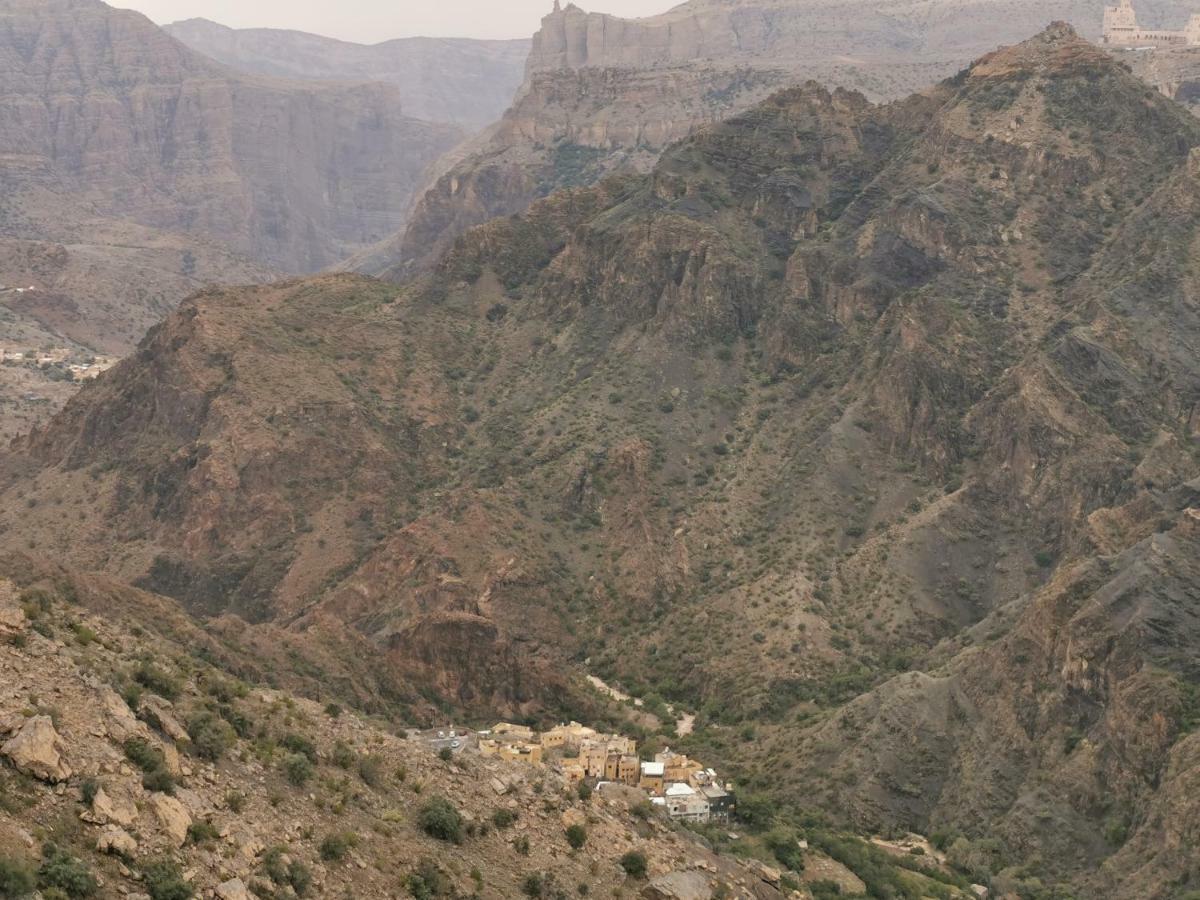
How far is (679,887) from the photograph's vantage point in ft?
180

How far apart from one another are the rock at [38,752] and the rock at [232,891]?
13.5 feet

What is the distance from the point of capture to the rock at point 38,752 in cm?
3996

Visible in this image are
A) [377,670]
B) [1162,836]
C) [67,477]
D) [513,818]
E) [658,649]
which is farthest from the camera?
[67,477]

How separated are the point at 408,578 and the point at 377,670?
18840mm

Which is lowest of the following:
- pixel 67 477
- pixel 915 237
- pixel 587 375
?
pixel 67 477

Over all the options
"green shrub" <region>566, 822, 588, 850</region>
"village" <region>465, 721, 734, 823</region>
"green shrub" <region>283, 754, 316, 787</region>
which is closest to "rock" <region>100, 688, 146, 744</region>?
"green shrub" <region>283, 754, 316, 787</region>

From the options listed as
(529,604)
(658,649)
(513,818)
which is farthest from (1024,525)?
(513,818)

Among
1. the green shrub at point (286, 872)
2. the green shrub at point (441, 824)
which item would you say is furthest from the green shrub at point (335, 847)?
the green shrub at point (441, 824)

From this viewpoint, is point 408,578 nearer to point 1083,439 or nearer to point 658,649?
point 658,649

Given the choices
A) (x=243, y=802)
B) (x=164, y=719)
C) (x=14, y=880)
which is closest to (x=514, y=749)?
(x=164, y=719)

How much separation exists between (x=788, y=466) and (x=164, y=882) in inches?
3274

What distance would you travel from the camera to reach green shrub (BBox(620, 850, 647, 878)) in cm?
5456

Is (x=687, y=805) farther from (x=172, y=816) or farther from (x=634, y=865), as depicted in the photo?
(x=172, y=816)

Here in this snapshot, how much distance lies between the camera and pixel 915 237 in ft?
422
